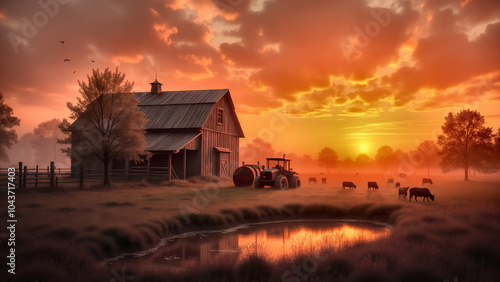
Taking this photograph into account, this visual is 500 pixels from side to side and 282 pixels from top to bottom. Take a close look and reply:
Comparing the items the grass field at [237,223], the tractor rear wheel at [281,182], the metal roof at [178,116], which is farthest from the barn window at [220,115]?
the grass field at [237,223]

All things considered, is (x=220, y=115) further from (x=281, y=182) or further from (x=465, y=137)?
(x=465, y=137)

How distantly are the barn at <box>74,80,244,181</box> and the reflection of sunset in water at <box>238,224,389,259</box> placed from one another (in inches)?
672

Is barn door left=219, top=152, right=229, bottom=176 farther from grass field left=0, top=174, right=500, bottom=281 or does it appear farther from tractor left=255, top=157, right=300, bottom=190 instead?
grass field left=0, top=174, right=500, bottom=281

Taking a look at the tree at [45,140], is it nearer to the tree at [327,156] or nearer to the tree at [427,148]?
the tree at [327,156]

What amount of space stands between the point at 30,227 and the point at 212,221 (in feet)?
22.3

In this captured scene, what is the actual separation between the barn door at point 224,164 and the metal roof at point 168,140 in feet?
15.6

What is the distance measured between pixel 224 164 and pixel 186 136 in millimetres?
6328

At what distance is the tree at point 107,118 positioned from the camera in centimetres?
2520

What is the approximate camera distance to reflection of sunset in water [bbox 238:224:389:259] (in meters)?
11.1

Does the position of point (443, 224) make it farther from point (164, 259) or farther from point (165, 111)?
point (165, 111)

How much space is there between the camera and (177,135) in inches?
1314

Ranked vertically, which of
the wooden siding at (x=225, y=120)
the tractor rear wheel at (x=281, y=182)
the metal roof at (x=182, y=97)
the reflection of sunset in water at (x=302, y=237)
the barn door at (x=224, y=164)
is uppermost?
the metal roof at (x=182, y=97)

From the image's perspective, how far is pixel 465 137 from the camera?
51.0m

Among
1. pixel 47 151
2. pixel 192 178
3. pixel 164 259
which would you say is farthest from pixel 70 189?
pixel 47 151
